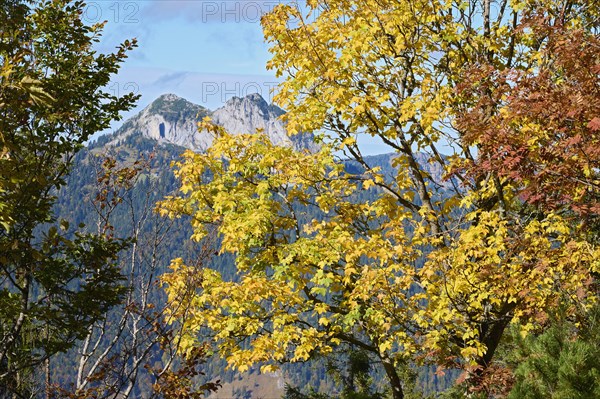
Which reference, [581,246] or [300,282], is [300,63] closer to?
[300,282]

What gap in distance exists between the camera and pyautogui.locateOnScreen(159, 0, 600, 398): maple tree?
9.52 metres

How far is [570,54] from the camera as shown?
715 cm

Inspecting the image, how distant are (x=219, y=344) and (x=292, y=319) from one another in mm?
1765

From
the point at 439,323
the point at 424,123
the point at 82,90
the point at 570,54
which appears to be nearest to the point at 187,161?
the point at 82,90

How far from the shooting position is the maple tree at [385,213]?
9523 millimetres

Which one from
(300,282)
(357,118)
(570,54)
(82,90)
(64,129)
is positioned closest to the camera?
(570,54)

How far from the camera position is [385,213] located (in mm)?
11789

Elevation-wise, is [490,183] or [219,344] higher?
[490,183]

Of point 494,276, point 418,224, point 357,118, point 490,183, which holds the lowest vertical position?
point 494,276

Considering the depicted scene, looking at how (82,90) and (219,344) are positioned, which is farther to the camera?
(219,344)

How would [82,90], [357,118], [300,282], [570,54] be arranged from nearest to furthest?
[570,54], [82,90], [300,282], [357,118]

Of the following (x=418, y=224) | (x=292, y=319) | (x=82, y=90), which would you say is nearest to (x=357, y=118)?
(x=418, y=224)

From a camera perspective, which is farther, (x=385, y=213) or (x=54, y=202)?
(x=385, y=213)

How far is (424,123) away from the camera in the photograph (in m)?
9.94
